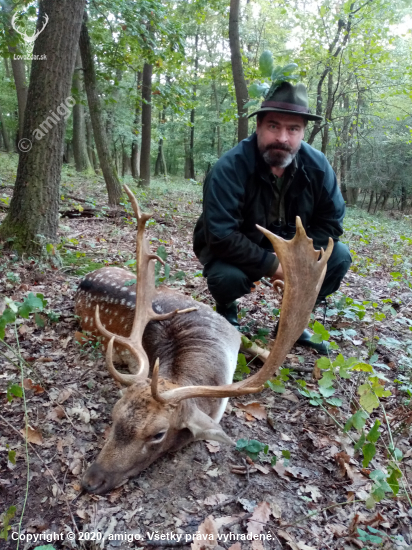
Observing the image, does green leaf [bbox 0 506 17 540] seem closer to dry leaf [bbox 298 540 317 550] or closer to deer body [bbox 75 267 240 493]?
deer body [bbox 75 267 240 493]

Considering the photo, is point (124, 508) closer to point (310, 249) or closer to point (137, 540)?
point (137, 540)

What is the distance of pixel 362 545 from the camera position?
231cm

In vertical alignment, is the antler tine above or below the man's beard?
below

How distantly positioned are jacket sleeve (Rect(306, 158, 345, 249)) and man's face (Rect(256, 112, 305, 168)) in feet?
1.82

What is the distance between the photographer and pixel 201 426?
2604 millimetres

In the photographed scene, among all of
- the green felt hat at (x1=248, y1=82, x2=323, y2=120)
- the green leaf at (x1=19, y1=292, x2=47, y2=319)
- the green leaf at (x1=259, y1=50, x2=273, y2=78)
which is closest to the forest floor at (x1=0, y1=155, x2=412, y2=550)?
the green leaf at (x1=19, y1=292, x2=47, y2=319)

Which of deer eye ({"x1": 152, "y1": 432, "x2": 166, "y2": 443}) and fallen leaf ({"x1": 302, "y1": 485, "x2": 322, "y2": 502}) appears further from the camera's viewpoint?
fallen leaf ({"x1": 302, "y1": 485, "x2": 322, "y2": 502})

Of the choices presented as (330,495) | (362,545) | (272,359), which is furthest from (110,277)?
(362,545)

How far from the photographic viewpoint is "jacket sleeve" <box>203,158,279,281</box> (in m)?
4.12

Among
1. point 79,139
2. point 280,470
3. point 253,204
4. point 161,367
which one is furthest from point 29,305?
point 79,139

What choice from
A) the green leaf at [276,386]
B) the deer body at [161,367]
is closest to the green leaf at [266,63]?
the deer body at [161,367]

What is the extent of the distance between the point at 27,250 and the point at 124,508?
408 cm

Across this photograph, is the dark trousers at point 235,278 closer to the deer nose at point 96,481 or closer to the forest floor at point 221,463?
the forest floor at point 221,463

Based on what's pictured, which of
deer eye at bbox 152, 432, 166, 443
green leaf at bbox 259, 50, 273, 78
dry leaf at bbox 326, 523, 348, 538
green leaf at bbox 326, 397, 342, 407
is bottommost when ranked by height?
dry leaf at bbox 326, 523, 348, 538
